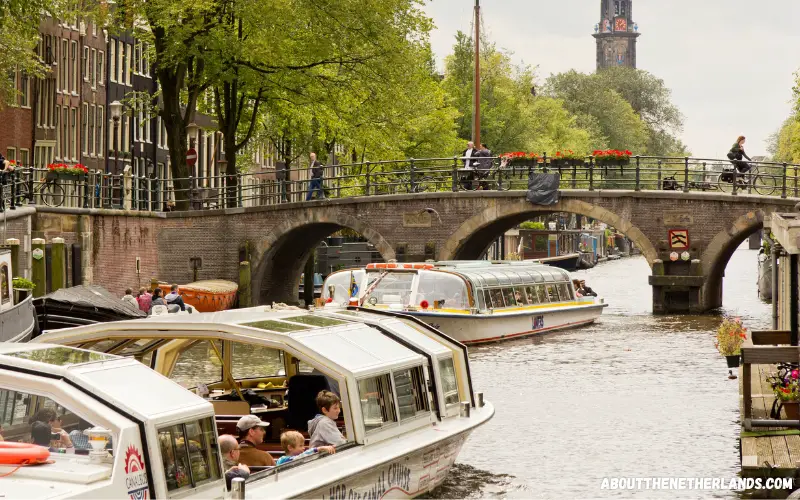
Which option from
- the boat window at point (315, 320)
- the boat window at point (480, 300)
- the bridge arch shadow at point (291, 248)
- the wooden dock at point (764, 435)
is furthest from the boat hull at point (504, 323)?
the boat window at point (315, 320)

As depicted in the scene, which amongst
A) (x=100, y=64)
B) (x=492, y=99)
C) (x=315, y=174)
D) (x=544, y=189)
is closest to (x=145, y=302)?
(x=315, y=174)

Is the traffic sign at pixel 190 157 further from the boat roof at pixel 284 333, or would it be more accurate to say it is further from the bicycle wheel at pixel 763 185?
the boat roof at pixel 284 333

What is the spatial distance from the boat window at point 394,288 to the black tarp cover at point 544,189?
860 centimetres

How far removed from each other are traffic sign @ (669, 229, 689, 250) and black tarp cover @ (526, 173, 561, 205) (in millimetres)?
3086

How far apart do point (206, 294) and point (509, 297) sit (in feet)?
26.8

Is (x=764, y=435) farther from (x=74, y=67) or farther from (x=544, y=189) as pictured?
(x=74, y=67)

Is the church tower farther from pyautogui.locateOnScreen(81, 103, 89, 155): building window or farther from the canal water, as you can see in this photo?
the canal water

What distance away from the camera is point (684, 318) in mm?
35031

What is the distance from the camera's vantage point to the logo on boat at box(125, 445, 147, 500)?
8195 millimetres

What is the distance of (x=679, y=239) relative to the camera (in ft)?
119

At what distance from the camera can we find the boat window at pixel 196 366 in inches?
550

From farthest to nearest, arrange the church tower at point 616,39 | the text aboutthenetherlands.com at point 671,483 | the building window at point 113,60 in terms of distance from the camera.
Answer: the church tower at point 616,39 < the building window at point 113,60 < the text aboutthenetherlands.com at point 671,483

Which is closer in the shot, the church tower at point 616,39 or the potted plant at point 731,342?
the potted plant at point 731,342

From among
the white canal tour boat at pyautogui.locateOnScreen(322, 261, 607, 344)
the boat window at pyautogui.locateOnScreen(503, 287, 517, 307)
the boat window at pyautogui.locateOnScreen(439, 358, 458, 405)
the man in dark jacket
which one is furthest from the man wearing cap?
the man in dark jacket
